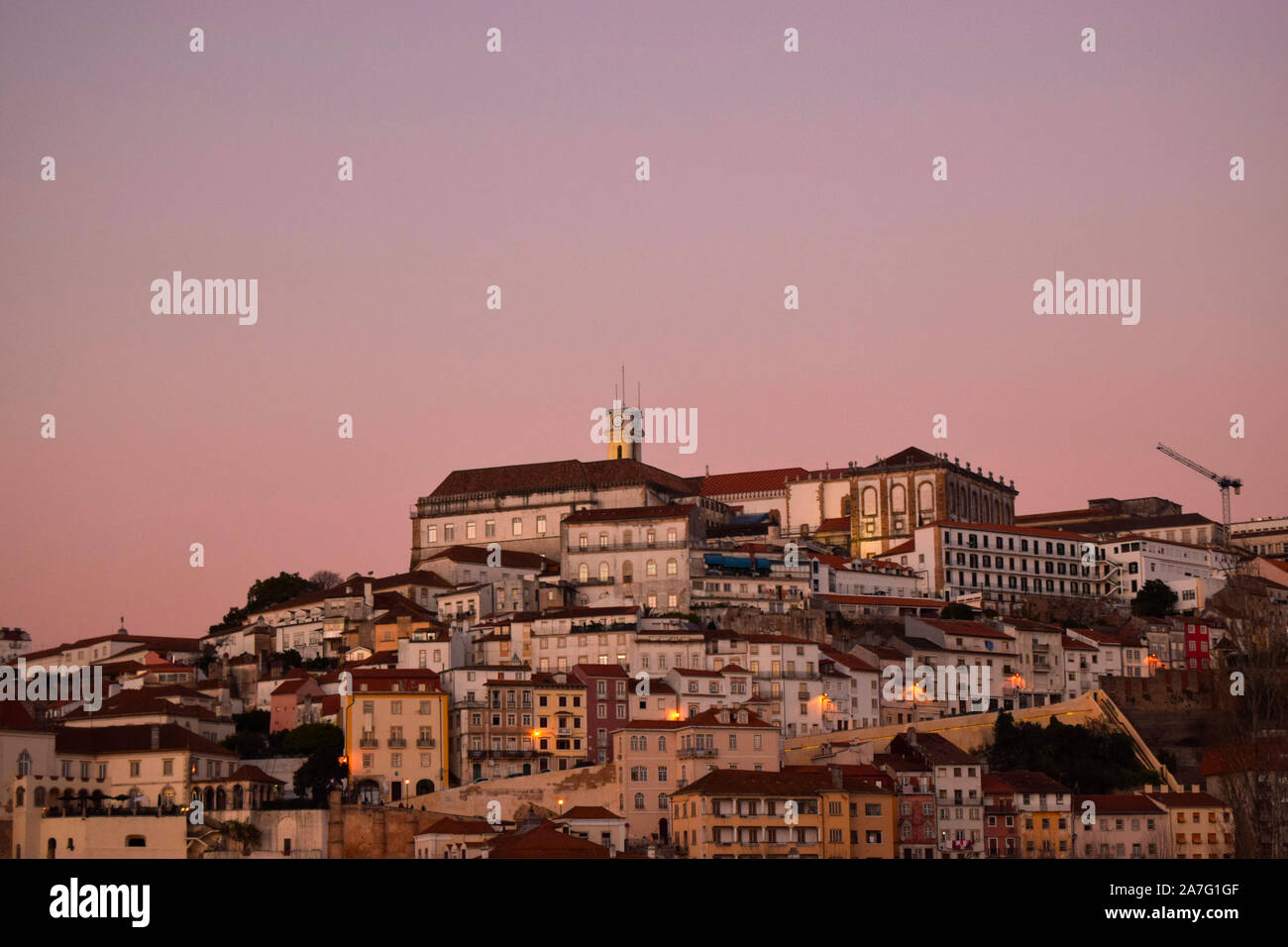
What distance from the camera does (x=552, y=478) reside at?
11012cm

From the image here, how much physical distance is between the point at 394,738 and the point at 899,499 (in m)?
45.3

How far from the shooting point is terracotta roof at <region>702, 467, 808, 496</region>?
400ft

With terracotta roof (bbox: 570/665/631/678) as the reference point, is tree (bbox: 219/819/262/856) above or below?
below

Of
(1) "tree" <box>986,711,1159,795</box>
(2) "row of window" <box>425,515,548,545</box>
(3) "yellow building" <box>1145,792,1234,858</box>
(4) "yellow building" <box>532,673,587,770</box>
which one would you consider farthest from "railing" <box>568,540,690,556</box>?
(3) "yellow building" <box>1145,792,1234,858</box>

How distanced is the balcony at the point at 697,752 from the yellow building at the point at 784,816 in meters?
2.43

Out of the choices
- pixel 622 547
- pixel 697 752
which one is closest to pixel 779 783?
pixel 697 752

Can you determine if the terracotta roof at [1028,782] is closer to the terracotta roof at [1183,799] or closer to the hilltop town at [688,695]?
the hilltop town at [688,695]

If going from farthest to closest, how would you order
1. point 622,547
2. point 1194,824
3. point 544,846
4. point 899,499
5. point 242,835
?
point 899,499 → point 622,547 → point 1194,824 → point 242,835 → point 544,846

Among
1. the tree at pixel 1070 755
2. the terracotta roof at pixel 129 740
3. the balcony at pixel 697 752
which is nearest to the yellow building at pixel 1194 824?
the tree at pixel 1070 755

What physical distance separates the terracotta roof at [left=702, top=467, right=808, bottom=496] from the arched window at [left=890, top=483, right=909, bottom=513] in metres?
9.44

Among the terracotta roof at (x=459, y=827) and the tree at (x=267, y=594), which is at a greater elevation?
the tree at (x=267, y=594)

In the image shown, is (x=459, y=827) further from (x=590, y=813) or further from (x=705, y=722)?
(x=705, y=722)

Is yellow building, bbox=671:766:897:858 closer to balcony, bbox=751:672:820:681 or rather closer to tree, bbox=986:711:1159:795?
tree, bbox=986:711:1159:795

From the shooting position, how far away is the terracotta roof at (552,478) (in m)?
109
